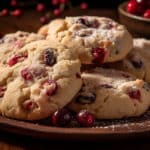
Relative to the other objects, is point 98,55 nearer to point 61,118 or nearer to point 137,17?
point 61,118

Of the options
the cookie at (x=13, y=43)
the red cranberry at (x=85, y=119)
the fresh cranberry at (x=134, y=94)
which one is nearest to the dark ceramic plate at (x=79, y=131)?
the red cranberry at (x=85, y=119)

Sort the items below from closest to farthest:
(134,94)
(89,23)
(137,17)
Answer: (134,94) → (89,23) → (137,17)

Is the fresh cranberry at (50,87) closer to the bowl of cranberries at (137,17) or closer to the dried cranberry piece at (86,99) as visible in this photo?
the dried cranberry piece at (86,99)

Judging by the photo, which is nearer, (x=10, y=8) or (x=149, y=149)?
(x=149, y=149)

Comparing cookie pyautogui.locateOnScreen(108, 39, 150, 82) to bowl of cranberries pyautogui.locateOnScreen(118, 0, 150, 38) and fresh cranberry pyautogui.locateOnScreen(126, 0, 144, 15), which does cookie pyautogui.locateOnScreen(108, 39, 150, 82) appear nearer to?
bowl of cranberries pyautogui.locateOnScreen(118, 0, 150, 38)

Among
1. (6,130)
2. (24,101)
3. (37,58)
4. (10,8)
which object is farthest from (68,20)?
(10,8)

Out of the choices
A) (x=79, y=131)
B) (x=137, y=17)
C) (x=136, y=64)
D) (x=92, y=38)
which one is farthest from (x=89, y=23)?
(x=79, y=131)

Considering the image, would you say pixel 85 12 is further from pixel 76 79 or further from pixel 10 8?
pixel 76 79

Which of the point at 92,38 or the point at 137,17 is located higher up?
the point at 92,38
